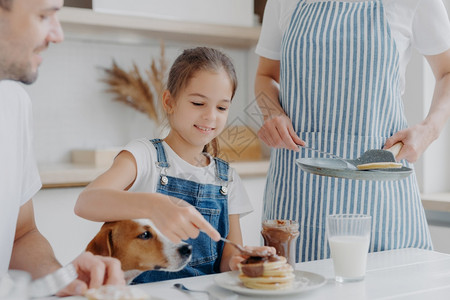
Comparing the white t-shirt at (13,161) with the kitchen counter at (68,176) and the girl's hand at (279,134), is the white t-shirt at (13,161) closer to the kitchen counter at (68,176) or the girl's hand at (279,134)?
the girl's hand at (279,134)

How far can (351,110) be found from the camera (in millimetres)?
1498

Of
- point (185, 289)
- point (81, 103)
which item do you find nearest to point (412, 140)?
point (185, 289)

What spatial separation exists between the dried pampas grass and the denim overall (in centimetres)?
146

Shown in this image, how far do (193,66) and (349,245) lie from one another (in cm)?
60

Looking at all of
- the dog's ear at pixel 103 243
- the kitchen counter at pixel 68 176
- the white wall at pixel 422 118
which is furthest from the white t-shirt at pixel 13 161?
the white wall at pixel 422 118

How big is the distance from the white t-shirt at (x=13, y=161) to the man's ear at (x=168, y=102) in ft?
1.19

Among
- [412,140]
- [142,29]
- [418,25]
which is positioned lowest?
[412,140]

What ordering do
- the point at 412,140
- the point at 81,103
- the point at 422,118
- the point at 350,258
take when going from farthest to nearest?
the point at 81,103
the point at 422,118
the point at 412,140
the point at 350,258

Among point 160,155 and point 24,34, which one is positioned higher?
point 24,34

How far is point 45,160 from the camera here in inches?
109

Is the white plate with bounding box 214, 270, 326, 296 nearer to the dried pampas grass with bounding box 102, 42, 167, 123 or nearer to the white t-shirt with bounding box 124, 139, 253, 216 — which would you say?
the white t-shirt with bounding box 124, 139, 253, 216

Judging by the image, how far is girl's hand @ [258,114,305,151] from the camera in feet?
Answer: 4.77

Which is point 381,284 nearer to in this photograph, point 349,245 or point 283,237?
point 349,245

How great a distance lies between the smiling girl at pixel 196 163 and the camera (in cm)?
137
